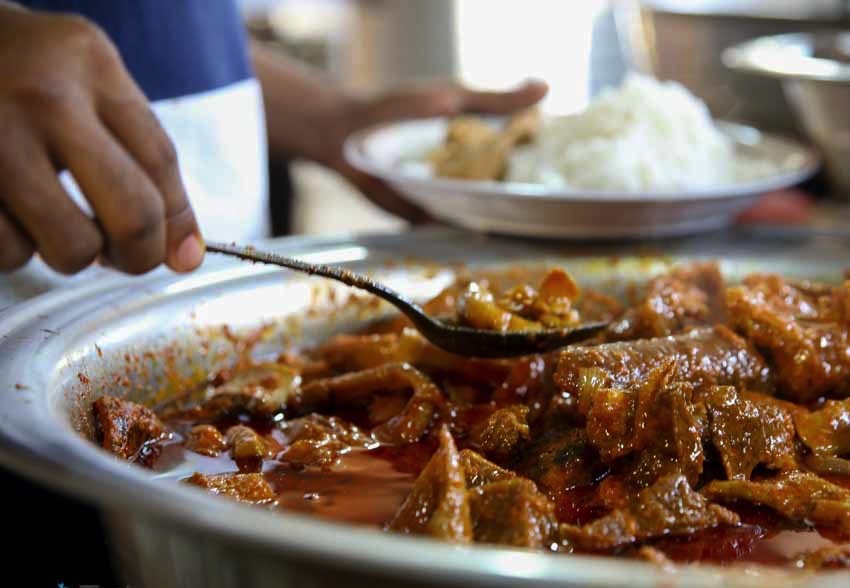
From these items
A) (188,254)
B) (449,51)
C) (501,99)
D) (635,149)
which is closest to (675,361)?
(188,254)

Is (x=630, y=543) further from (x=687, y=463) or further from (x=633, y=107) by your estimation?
(x=633, y=107)

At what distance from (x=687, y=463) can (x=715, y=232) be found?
1.13 m

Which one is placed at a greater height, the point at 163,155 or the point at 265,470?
the point at 163,155

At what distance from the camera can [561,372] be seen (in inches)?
56.5

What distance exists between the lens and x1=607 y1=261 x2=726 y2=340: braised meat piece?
1698 mm

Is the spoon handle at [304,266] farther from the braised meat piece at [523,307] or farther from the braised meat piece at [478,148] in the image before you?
the braised meat piece at [478,148]

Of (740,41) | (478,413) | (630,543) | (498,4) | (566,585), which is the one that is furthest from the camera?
(498,4)

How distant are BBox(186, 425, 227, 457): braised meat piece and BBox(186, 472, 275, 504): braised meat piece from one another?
0.14 m

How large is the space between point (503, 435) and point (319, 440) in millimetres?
284

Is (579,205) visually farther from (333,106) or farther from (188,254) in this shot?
(333,106)

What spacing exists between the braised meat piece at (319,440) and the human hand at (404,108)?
4.53 feet

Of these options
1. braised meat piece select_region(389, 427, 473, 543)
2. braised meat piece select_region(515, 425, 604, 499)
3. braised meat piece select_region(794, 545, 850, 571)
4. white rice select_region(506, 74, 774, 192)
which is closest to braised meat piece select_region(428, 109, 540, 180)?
white rice select_region(506, 74, 774, 192)

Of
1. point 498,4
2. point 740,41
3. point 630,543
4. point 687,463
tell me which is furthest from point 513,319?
point 498,4

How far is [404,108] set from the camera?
3.04m
